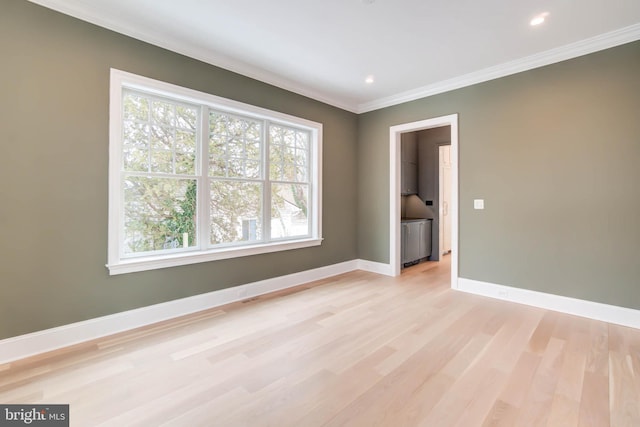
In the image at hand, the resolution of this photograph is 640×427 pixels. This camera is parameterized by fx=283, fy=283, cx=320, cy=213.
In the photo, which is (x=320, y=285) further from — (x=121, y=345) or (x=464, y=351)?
(x=121, y=345)

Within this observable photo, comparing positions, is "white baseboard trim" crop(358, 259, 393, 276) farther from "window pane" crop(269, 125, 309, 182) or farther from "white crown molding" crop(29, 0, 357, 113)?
"white crown molding" crop(29, 0, 357, 113)

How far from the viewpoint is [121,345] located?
2434 millimetres

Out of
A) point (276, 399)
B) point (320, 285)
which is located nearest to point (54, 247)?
point (276, 399)

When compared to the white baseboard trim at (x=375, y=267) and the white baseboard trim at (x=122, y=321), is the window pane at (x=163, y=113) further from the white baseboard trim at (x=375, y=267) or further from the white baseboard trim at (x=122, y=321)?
the white baseboard trim at (x=375, y=267)

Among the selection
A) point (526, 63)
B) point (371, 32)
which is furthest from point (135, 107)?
point (526, 63)

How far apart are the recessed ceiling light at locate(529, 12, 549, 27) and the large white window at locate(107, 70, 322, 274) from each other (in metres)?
2.79

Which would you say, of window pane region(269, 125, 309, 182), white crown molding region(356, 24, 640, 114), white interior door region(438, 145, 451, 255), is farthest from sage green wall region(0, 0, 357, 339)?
white interior door region(438, 145, 451, 255)

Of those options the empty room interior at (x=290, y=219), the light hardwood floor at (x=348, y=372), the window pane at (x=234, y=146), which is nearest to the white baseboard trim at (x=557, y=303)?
the empty room interior at (x=290, y=219)

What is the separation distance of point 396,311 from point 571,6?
3257mm

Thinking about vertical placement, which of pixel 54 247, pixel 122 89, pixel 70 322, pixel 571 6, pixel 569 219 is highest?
pixel 571 6

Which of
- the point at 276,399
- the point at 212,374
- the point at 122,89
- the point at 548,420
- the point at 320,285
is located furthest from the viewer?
the point at 320,285

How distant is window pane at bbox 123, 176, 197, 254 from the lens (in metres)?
2.83

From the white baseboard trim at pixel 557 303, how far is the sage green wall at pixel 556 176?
67 mm

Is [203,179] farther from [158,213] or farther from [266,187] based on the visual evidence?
[266,187]
